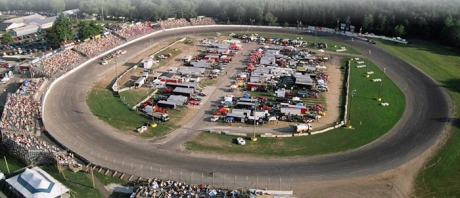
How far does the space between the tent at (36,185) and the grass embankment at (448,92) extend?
3657 cm

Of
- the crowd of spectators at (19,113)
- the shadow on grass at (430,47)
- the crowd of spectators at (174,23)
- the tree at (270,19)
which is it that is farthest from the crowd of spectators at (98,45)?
the shadow on grass at (430,47)

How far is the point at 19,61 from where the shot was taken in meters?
86.9

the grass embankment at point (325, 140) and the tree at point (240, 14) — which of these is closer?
the grass embankment at point (325, 140)

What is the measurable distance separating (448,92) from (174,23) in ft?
263

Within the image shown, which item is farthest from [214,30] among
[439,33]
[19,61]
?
[439,33]

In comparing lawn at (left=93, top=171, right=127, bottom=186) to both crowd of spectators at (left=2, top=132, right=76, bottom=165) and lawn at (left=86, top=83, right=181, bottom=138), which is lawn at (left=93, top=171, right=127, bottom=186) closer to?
crowd of spectators at (left=2, top=132, right=76, bottom=165)

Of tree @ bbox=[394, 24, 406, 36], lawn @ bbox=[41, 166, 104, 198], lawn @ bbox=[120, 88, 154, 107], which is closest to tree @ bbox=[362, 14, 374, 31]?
tree @ bbox=[394, 24, 406, 36]

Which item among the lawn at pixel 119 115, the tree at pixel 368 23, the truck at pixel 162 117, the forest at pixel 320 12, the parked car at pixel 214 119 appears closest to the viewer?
the lawn at pixel 119 115

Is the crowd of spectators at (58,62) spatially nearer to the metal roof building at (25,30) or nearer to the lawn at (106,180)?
the metal roof building at (25,30)

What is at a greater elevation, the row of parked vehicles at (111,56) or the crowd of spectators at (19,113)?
the row of parked vehicles at (111,56)

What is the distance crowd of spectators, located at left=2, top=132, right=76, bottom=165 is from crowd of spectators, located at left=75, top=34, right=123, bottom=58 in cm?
4171

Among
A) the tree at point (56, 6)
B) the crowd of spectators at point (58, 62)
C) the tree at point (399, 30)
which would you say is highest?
the tree at point (56, 6)

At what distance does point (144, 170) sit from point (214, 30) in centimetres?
8130

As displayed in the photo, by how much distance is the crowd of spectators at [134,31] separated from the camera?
10736cm
